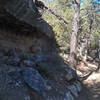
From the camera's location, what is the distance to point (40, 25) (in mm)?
7227

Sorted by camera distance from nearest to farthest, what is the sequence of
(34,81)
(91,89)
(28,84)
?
(28,84), (34,81), (91,89)

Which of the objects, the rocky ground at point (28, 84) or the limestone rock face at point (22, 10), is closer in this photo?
the rocky ground at point (28, 84)

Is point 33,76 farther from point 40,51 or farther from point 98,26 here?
point 98,26

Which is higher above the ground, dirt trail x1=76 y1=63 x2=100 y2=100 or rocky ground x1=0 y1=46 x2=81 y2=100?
rocky ground x1=0 y1=46 x2=81 y2=100

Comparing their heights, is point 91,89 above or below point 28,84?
below

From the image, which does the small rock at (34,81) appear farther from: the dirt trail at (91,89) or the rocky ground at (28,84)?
the dirt trail at (91,89)

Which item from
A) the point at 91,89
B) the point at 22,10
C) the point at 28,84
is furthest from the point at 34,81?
the point at 91,89

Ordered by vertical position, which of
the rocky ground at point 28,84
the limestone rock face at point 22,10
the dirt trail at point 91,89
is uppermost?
the limestone rock face at point 22,10

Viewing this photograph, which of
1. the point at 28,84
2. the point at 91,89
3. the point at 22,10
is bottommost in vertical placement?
the point at 91,89

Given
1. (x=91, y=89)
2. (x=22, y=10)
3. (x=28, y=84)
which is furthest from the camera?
(x=91, y=89)

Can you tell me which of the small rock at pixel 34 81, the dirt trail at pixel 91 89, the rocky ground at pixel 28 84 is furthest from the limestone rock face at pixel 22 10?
the dirt trail at pixel 91 89

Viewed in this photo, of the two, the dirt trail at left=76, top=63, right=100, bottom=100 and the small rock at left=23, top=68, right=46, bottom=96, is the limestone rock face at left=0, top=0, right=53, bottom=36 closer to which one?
the small rock at left=23, top=68, right=46, bottom=96

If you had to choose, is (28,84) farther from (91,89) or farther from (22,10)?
(91,89)

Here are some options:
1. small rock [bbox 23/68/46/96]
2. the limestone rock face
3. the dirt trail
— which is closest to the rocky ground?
small rock [bbox 23/68/46/96]
